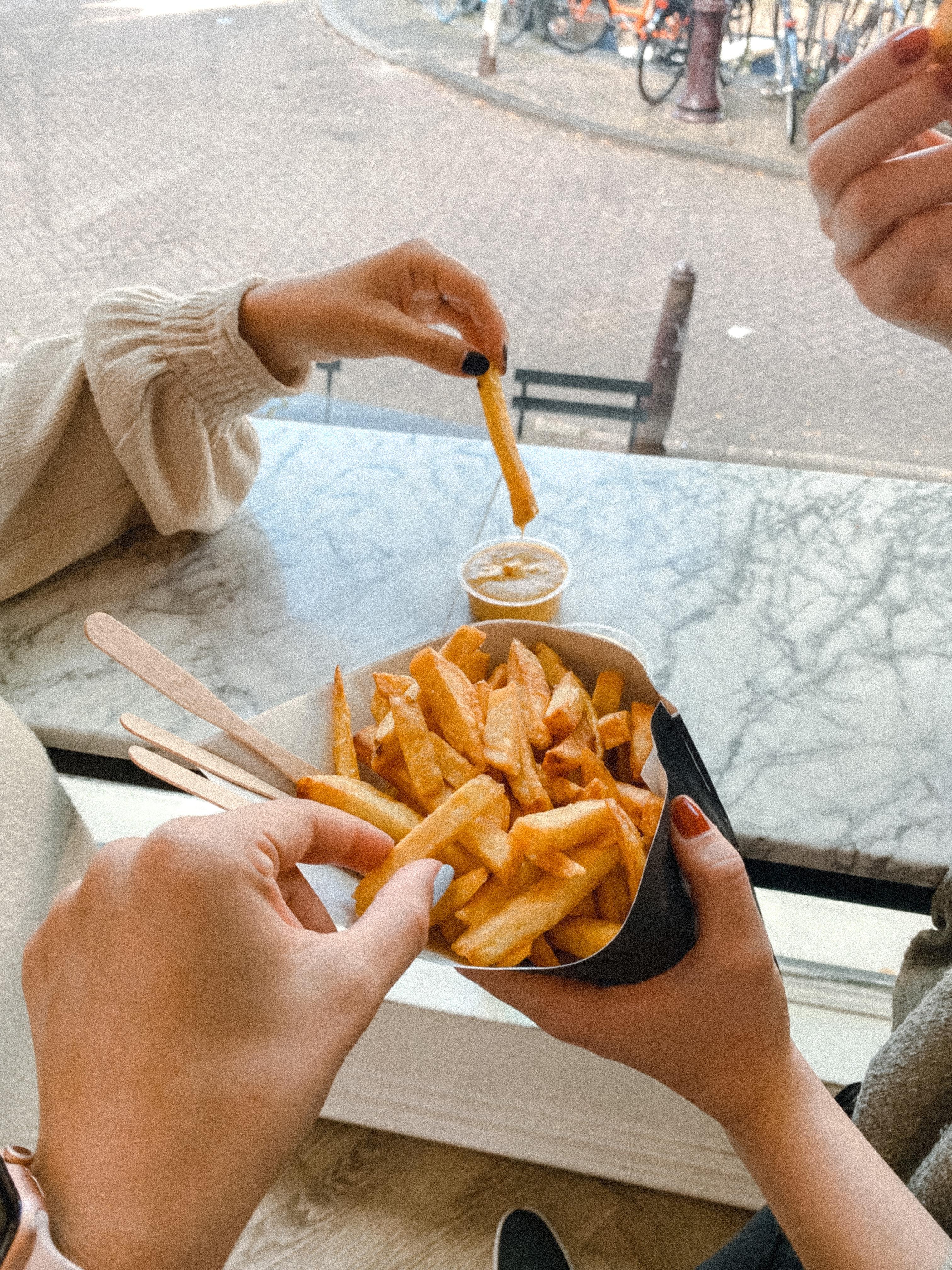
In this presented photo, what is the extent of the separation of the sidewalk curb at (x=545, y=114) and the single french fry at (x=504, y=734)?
95.8 inches

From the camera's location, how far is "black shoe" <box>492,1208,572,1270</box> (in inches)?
58.1

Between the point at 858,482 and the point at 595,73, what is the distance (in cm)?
298

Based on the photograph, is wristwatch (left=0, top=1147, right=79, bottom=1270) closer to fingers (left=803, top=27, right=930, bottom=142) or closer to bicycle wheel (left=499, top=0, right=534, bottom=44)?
fingers (left=803, top=27, right=930, bottom=142)

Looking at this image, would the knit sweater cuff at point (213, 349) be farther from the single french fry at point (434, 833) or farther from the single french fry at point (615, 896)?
the single french fry at point (615, 896)

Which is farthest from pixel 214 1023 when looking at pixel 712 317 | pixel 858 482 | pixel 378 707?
pixel 712 317

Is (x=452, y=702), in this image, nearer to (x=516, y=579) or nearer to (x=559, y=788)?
(x=559, y=788)

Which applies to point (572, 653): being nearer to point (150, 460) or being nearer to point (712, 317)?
point (150, 460)

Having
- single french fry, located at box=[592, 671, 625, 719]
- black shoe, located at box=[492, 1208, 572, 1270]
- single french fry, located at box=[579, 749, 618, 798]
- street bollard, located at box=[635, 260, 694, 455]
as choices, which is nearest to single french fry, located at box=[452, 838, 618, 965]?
single french fry, located at box=[579, 749, 618, 798]

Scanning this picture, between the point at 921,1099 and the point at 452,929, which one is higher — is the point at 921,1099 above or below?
below

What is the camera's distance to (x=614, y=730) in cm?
92

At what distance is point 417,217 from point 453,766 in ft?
9.05

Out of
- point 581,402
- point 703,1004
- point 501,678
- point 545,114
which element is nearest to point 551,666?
point 501,678

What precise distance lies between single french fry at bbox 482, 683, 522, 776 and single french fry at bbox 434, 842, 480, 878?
0.29ft

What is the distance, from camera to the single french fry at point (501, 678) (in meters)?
0.99
